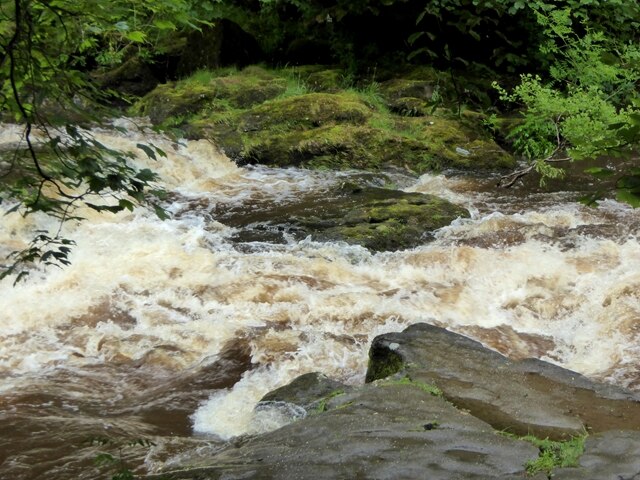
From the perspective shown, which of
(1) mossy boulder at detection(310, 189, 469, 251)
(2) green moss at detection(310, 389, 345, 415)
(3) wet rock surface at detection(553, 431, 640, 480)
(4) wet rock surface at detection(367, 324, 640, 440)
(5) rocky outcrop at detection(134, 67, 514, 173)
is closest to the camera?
(3) wet rock surface at detection(553, 431, 640, 480)

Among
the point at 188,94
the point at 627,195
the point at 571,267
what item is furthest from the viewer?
the point at 188,94

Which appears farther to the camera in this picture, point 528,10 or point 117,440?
point 528,10

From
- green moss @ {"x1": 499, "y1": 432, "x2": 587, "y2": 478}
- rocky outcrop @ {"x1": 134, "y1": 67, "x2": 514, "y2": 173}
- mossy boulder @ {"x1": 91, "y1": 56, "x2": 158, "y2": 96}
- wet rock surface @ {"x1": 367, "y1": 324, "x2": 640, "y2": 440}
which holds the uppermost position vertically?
mossy boulder @ {"x1": 91, "y1": 56, "x2": 158, "y2": 96}

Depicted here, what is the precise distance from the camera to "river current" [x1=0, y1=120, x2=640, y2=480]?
Answer: 432cm

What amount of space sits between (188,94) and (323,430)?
960cm

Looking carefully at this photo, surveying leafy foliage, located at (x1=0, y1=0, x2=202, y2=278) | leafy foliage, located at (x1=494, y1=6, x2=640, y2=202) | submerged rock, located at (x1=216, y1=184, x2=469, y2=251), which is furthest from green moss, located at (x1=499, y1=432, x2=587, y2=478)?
leafy foliage, located at (x1=494, y1=6, x2=640, y2=202)

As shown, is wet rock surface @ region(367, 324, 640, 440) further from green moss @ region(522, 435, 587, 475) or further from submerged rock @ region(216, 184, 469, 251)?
submerged rock @ region(216, 184, 469, 251)

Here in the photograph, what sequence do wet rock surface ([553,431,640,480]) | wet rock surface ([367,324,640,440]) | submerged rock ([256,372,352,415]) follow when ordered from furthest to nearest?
submerged rock ([256,372,352,415])
wet rock surface ([367,324,640,440])
wet rock surface ([553,431,640,480])

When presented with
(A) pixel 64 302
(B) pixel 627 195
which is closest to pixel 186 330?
(A) pixel 64 302

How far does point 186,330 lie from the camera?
5.62 meters

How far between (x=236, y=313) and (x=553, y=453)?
11.5 feet

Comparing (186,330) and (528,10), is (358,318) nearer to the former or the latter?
(186,330)

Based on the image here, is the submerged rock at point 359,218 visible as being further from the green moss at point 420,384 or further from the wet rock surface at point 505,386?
the green moss at point 420,384

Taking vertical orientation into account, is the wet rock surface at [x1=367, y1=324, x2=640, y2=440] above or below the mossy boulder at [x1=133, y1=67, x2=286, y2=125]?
below
